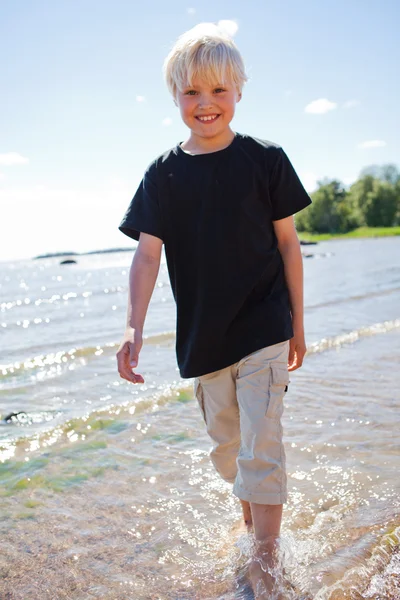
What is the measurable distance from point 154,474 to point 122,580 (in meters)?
1.27

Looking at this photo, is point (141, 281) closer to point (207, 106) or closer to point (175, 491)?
point (207, 106)

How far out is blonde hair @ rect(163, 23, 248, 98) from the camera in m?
2.58

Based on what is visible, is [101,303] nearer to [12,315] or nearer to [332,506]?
[12,315]

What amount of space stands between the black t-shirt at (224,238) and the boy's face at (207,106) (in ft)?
0.37

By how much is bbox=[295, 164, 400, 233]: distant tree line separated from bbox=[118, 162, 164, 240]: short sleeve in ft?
291

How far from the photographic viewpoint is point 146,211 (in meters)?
2.77

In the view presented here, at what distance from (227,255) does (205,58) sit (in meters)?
0.85

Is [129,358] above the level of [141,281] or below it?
below

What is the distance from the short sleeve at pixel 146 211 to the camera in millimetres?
2750

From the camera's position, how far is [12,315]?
17.9 m

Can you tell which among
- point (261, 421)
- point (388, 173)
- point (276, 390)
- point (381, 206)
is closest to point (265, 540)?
point (261, 421)

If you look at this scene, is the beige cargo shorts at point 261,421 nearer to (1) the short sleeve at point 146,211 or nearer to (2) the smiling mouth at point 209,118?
(1) the short sleeve at point 146,211

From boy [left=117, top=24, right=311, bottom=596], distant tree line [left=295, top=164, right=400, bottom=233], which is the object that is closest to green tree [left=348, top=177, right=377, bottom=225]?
distant tree line [left=295, top=164, right=400, bottom=233]

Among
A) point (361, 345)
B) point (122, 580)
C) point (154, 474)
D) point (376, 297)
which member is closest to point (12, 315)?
point (376, 297)
